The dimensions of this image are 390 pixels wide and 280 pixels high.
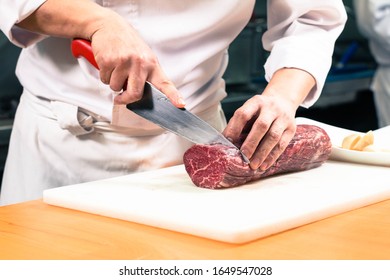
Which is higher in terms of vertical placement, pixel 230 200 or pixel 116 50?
pixel 116 50

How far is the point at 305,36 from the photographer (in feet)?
5.52

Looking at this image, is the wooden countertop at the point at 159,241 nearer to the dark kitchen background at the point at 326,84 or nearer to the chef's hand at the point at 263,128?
the chef's hand at the point at 263,128

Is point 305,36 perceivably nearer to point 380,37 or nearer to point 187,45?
point 187,45

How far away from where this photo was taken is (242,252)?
1.08m

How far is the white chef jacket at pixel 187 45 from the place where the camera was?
1.57 meters

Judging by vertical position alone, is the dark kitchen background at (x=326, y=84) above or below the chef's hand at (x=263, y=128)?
below

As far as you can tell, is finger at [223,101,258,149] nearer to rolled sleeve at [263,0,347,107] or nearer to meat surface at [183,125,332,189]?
meat surface at [183,125,332,189]

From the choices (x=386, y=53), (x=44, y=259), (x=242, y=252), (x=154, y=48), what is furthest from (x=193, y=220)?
(x=386, y=53)

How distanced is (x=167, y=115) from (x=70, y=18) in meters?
0.27

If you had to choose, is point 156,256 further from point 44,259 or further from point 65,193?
point 65,193

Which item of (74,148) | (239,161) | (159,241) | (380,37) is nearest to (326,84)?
(380,37)

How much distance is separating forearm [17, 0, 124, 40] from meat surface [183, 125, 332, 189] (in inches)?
11.7

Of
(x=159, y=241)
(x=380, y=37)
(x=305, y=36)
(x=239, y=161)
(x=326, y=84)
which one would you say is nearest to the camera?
(x=159, y=241)

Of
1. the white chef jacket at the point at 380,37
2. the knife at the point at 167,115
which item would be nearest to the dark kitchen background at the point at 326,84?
the white chef jacket at the point at 380,37
